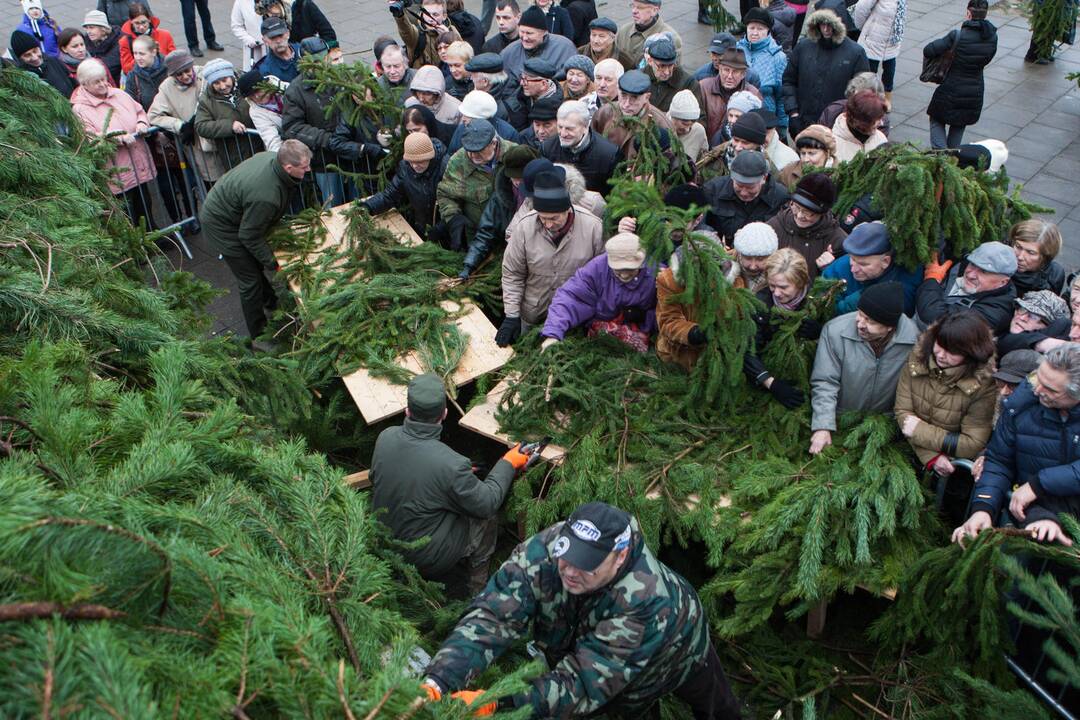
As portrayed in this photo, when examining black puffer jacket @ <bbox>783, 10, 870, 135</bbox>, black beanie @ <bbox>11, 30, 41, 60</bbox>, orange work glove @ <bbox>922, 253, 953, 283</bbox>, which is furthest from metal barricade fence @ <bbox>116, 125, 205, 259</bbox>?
orange work glove @ <bbox>922, 253, 953, 283</bbox>

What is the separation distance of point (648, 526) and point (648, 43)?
5.68 metres

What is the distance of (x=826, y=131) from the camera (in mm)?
7191

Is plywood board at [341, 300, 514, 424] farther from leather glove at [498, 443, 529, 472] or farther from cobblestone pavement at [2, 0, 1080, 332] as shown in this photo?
cobblestone pavement at [2, 0, 1080, 332]

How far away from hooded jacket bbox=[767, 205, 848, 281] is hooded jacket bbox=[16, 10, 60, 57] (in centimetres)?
883

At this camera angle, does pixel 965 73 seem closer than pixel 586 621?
No

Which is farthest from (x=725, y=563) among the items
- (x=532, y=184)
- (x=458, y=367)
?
(x=532, y=184)

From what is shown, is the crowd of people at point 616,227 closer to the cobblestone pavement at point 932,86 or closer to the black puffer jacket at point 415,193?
the black puffer jacket at point 415,193

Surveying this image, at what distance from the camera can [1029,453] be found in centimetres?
453

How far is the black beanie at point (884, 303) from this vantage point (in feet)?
16.1

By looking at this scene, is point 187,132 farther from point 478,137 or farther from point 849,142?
point 849,142

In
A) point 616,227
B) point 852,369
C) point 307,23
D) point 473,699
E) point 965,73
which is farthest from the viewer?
point 307,23

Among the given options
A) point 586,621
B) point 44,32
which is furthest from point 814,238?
point 44,32

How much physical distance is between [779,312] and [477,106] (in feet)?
12.6

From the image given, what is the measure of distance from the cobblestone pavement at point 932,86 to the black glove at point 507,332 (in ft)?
9.59
